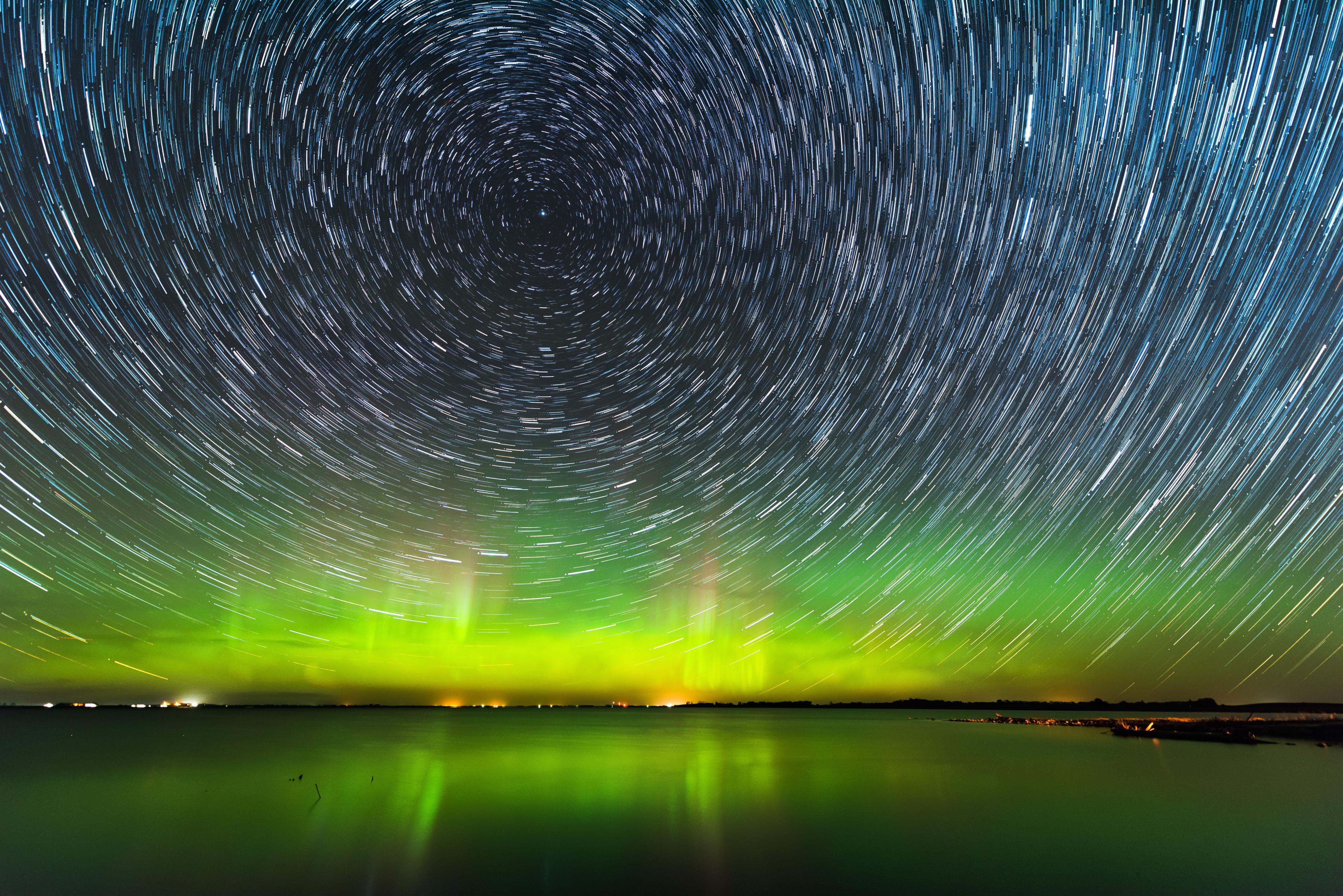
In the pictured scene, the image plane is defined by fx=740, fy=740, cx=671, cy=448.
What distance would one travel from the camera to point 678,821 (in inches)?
924

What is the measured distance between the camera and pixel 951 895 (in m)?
15.1

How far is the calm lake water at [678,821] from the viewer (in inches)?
642

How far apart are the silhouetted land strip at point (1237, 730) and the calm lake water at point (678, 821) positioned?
6.73 m

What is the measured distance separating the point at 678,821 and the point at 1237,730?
184ft

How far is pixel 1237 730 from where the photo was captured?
188 ft

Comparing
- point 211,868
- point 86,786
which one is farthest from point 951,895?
point 86,786

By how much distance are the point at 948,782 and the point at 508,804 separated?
767 inches

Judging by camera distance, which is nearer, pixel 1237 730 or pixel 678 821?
pixel 678 821

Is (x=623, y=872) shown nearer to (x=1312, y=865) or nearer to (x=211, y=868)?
(x=211, y=868)

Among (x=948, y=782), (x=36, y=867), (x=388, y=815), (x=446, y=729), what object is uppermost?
(x=446, y=729)

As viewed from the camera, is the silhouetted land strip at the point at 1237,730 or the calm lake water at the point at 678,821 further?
the silhouetted land strip at the point at 1237,730

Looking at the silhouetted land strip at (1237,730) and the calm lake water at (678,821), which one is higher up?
the silhouetted land strip at (1237,730)

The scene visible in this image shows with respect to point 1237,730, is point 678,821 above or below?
below

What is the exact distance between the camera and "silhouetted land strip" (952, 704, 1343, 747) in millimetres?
52438
